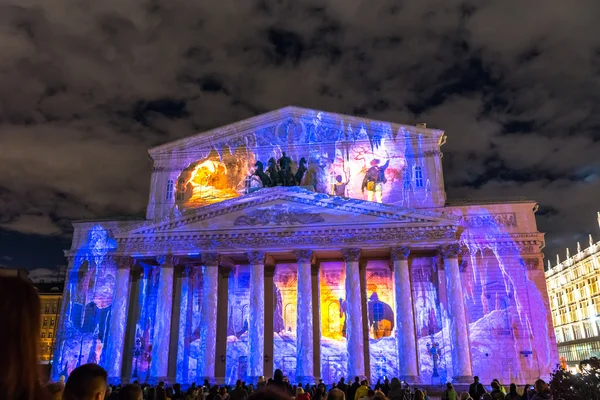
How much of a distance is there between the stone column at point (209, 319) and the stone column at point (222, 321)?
1851 millimetres

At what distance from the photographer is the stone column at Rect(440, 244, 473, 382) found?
86.0 feet

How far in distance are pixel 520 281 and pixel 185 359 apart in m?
20.7

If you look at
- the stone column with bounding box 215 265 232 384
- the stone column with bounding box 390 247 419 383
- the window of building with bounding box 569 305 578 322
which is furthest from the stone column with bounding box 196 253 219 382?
the window of building with bounding box 569 305 578 322

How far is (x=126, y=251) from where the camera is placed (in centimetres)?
2998

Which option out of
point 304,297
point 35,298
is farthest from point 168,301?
point 35,298

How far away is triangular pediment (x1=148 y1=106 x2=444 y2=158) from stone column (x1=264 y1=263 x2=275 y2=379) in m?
9.36

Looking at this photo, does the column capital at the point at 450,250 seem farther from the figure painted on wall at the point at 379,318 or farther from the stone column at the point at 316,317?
the stone column at the point at 316,317

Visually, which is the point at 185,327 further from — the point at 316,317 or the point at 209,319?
the point at 316,317

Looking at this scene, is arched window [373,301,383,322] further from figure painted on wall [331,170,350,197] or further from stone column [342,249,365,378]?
figure painted on wall [331,170,350,197]

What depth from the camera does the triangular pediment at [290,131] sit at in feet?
115

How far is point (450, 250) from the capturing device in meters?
28.0

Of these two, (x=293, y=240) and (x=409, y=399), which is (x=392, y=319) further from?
(x=409, y=399)

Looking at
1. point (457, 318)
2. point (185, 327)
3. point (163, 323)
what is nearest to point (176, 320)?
A: point (185, 327)

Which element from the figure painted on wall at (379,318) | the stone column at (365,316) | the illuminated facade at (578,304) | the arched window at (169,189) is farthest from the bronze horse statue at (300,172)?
the illuminated facade at (578,304)
